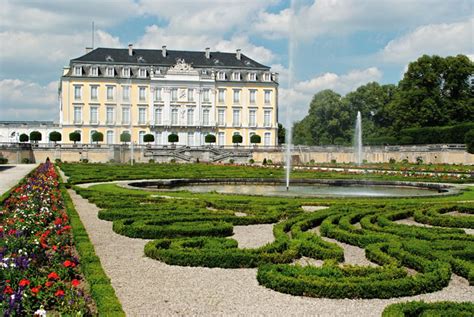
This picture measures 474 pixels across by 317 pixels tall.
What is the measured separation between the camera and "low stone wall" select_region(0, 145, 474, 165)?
35.5m

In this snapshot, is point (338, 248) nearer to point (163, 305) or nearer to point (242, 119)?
point (163, 305)

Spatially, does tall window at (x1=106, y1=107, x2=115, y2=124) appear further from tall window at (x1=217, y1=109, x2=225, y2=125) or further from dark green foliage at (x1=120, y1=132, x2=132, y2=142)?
tall window at (x1=217, y1=109, x2=225, y2=125)

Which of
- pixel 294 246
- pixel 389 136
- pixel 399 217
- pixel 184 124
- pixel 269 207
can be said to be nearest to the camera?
pixel 294 246

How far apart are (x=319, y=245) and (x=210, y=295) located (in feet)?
6.64

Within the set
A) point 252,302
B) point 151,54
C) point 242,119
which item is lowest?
point 252,302

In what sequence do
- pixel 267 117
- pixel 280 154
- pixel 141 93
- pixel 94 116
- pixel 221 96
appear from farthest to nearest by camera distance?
pixel 267 117 < pixel 221 96 < pixel 141 93 < pixel 94 116 < pixel 280 154

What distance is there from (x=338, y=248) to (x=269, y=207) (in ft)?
13.6

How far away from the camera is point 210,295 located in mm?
4930

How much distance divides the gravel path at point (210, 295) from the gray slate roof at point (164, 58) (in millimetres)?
50737

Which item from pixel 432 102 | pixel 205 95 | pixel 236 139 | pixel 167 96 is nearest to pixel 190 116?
pixel 205 95

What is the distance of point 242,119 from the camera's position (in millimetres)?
57188

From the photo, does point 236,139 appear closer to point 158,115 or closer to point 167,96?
point 167,96

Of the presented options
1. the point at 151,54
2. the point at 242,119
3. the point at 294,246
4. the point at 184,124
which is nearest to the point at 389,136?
the point at 242,119

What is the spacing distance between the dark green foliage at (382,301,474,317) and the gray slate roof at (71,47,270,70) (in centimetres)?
5273
